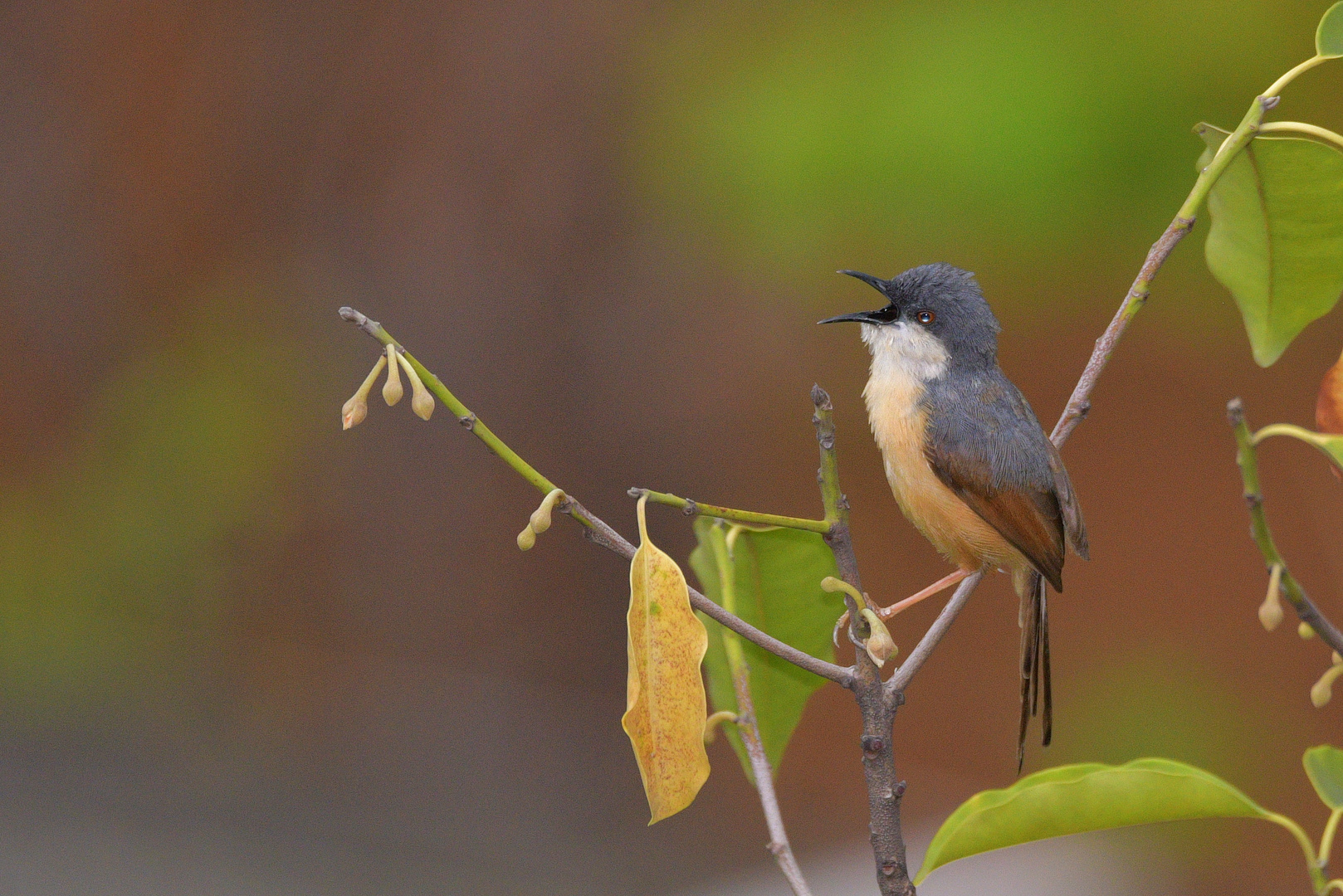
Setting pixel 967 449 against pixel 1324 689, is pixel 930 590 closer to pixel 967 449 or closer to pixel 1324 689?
pixel 967 449

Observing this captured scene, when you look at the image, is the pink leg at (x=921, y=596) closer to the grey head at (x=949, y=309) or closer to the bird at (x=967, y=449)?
the bird at (x=967, y=449)

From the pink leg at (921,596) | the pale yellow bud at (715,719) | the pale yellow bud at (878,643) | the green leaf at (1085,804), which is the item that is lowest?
the green leaf at (1085,804)

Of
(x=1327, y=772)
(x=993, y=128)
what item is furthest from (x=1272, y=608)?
(x=993, y=128)

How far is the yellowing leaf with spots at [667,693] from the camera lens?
1.04 metres

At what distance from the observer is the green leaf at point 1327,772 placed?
3.48 feet

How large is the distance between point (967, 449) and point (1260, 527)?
957 mm

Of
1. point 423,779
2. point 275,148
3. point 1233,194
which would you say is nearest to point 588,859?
point 423,779

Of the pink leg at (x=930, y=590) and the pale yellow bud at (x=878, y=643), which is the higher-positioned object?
the pale yellow bud at (x=878, y=643)

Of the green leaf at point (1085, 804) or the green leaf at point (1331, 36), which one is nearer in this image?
the green leaf at point (1085, 804)

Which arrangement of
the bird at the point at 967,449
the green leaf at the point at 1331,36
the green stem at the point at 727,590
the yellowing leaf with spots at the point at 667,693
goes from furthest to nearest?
the bird at the point at 967,449 < the green stem at the point at 727,590 < the green leaf at the point at 1331,36 < the yellowing leaf with spots at the point at 667,693

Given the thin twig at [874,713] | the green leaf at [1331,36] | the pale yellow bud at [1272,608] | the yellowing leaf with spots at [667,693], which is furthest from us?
the green leaf at [1331,36]

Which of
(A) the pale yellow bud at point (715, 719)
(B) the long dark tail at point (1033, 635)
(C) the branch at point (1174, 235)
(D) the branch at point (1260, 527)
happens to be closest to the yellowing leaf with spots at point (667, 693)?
(A) the pale yellow bud at point (715, 719)

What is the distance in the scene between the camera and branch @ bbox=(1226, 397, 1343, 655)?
2.72ft

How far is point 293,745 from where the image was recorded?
17.3 ft
